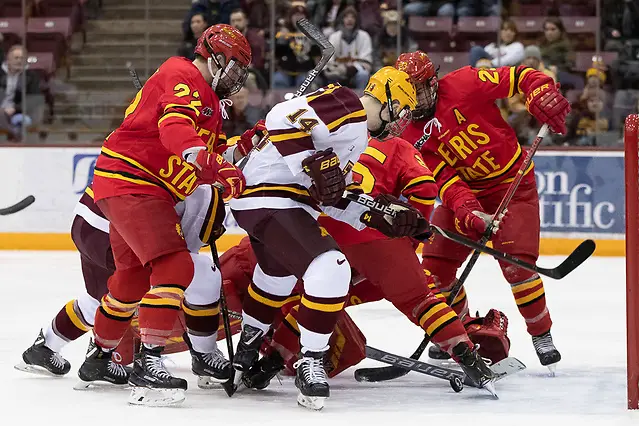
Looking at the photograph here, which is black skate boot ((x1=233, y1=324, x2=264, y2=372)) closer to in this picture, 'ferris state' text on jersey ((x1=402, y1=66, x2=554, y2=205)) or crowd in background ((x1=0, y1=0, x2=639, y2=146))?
'ferris state' text on jersey ((x1=402, y1=66, x2=554, y2=205))

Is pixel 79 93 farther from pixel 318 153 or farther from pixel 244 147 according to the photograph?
pixel 318 153

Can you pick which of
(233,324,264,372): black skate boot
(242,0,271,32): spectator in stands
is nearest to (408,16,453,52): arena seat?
(242,0,271,32): spectator in stands

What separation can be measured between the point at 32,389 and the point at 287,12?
16.9 ft

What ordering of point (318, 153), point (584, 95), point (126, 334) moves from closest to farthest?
point (318, 153)
point (126, 334)
point (584, 95)

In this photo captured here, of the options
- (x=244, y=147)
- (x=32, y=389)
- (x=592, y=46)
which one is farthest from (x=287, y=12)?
(x=32, y=389)

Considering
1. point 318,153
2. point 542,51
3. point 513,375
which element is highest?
point 542,51

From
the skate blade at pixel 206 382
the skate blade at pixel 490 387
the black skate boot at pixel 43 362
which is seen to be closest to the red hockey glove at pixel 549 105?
the skate blade at pixel 490 387

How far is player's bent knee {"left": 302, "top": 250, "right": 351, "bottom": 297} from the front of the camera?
343 cm

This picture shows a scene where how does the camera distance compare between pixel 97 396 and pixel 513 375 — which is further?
Result: pixel 513 375

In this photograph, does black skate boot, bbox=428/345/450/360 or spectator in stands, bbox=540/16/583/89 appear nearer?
black skate boot, bbox=428/345/450/360

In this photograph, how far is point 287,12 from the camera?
8.51 metres

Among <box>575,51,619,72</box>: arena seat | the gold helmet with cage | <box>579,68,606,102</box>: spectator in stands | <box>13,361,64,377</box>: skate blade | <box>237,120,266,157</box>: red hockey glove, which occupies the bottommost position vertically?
<box>13,361,64,377</box>: skate blade

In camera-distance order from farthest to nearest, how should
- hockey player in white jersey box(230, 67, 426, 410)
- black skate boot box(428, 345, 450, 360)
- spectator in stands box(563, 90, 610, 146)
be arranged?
spectator in stands box(563, 90, 610, 146) → black skate boot box(428, 345, 450, 360) → hockey player in white jersey box(230, 67, 426, 410)

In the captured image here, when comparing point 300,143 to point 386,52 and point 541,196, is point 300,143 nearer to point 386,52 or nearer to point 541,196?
point 541,196
